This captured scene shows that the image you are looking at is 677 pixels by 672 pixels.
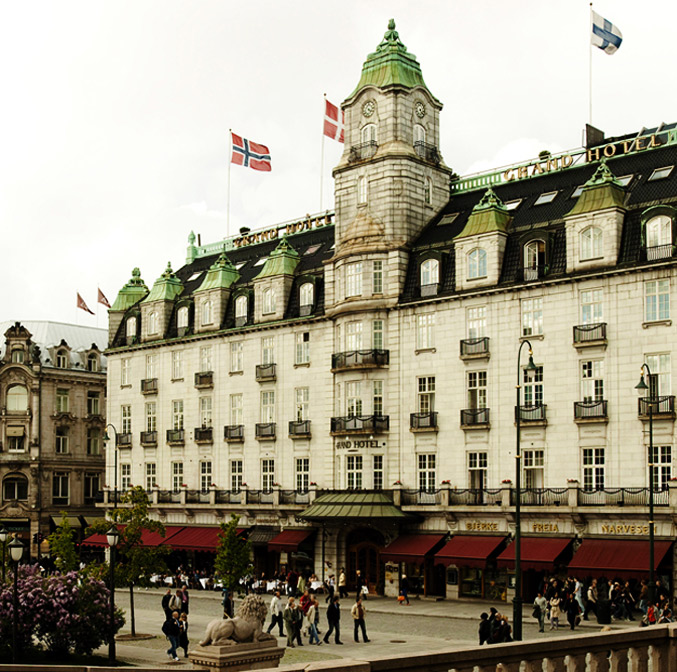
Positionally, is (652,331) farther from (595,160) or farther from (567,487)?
(595,160)

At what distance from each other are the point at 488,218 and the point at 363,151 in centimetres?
1074

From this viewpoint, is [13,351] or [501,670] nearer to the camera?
[501,670]

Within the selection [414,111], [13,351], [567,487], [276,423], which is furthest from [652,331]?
[13,351]

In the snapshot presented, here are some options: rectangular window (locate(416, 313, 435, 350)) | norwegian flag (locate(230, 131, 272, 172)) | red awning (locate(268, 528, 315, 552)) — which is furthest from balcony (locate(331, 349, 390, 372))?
norwegian flag (locate(230, 131, 272, 172))

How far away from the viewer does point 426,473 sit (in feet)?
192

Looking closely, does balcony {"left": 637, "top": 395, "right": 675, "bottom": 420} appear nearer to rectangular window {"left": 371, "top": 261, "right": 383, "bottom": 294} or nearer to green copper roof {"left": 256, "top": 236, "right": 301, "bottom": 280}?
rectangular window {"left": 371, "top": 261, "right": 383, "bottom": 294}

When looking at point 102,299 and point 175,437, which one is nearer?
point 175,437

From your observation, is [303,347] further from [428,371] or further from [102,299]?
[102,299]

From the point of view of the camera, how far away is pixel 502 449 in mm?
55000

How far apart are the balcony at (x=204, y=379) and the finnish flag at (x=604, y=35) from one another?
3271 cm

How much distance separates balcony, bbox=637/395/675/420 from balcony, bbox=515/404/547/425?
5371 mm

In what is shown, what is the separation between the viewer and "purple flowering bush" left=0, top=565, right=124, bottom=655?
32.1 m

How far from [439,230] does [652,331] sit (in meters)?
16.2

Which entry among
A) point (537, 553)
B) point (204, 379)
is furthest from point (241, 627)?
point (204, 379)
